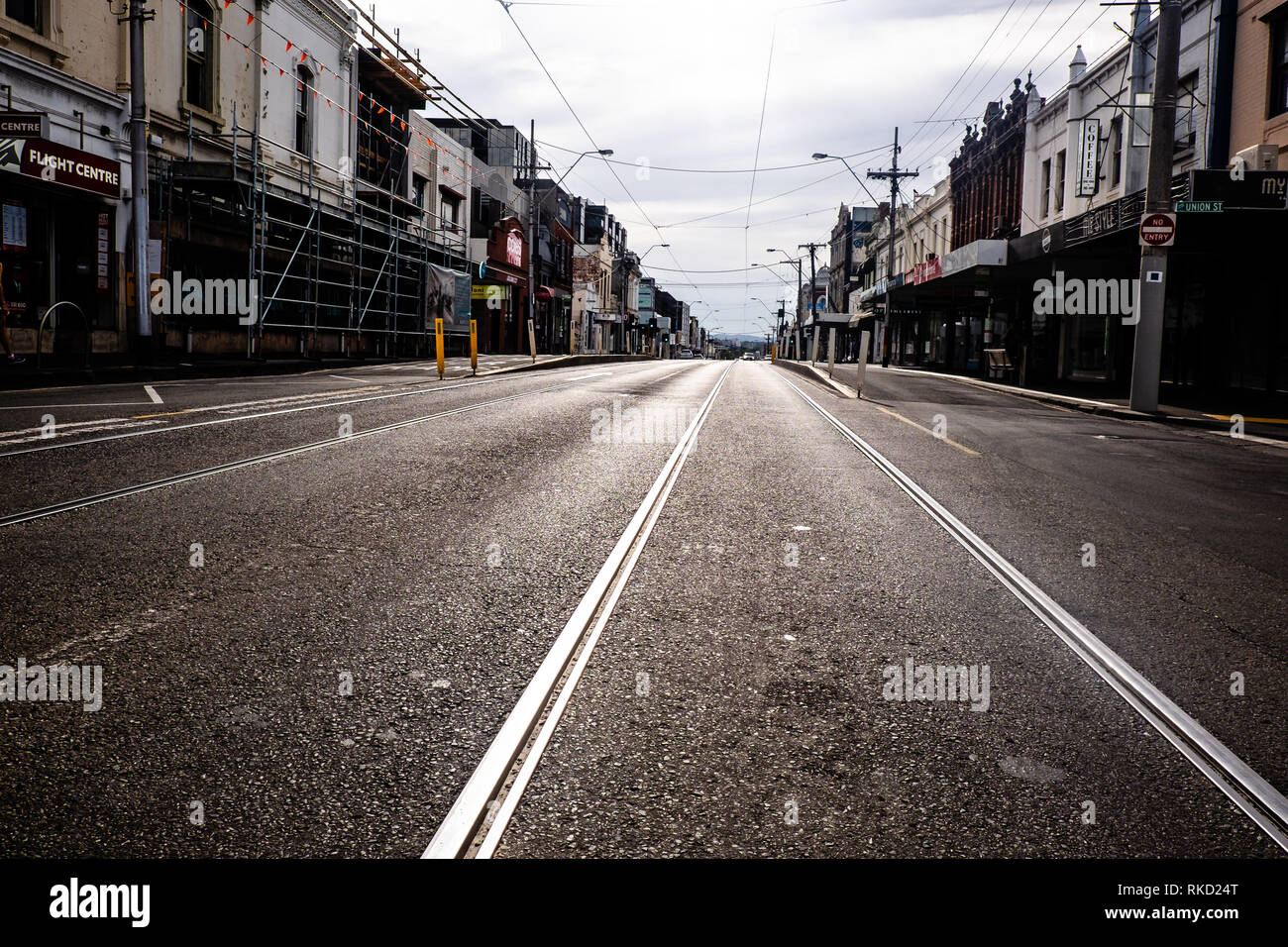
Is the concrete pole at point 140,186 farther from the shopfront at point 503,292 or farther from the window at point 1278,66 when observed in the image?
the shopfront at point 503,292

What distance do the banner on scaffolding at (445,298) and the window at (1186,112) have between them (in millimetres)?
22479

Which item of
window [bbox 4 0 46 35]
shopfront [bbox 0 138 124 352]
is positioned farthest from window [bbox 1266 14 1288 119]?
window [bbox 4 0 46 35]

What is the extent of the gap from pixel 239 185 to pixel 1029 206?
24.9m

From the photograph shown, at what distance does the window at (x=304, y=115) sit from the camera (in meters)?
28.1

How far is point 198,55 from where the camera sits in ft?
74.8

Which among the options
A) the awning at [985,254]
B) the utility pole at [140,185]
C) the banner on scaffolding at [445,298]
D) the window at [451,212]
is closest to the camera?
the utility pole at [140,185]

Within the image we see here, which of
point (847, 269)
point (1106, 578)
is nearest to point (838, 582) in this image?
point (1106, 578)

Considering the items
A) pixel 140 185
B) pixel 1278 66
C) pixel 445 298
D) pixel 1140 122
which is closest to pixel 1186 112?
pixel 1140 122

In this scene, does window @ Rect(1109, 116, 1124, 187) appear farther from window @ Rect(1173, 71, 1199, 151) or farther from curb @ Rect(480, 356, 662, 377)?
curb @ Rect(480, 356, 662, 377)

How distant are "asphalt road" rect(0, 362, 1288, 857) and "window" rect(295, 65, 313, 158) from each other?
22.0 meters

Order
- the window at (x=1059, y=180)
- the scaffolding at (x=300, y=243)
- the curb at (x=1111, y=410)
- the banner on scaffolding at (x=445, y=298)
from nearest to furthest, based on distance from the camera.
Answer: the curb at (x=1111, y=410) < the scaffolding at (x=300, y=243) < the window at (x=1059, y=180) < the banner on scaffolding at (x=445, y=298)

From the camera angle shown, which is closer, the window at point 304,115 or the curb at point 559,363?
the curb at point 559,363

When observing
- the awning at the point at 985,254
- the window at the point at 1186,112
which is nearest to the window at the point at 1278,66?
the window at the point at 1186,112
